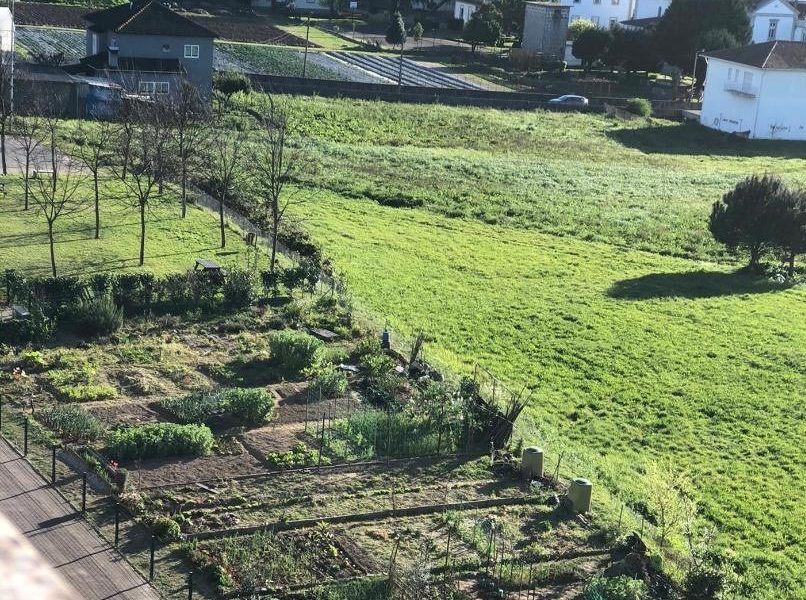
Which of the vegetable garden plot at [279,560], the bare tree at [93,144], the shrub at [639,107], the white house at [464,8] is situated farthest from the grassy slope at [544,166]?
the white house at [464,8]

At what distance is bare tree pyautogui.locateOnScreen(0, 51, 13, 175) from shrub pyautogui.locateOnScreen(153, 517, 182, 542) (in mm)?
23560

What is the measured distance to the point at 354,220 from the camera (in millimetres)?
37344

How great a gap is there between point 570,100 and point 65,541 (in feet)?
189

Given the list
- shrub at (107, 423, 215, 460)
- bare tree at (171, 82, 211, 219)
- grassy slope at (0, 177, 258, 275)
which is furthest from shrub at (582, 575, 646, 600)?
bare tree at (171, 82, 211, 219)

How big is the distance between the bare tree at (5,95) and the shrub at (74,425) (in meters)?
19.6

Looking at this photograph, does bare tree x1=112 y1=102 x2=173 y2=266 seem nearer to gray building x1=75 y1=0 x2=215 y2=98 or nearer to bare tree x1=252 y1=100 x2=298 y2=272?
bare tree x1=252 y1=100 x2=298 y2=272

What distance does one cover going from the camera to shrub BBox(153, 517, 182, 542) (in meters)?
15.0

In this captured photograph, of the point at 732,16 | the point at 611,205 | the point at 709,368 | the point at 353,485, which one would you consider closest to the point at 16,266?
the point at 353,485

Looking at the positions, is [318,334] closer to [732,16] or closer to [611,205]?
[611,205]

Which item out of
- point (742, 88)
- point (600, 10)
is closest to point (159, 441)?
point (742, 88)

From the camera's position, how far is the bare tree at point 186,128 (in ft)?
112

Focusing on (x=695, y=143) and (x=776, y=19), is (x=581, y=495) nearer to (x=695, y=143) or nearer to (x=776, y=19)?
(x=695, y=143)

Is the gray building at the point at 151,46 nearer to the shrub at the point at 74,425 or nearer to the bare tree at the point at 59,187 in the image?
the bare tree at the point at 59,187

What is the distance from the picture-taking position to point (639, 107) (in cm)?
6675
